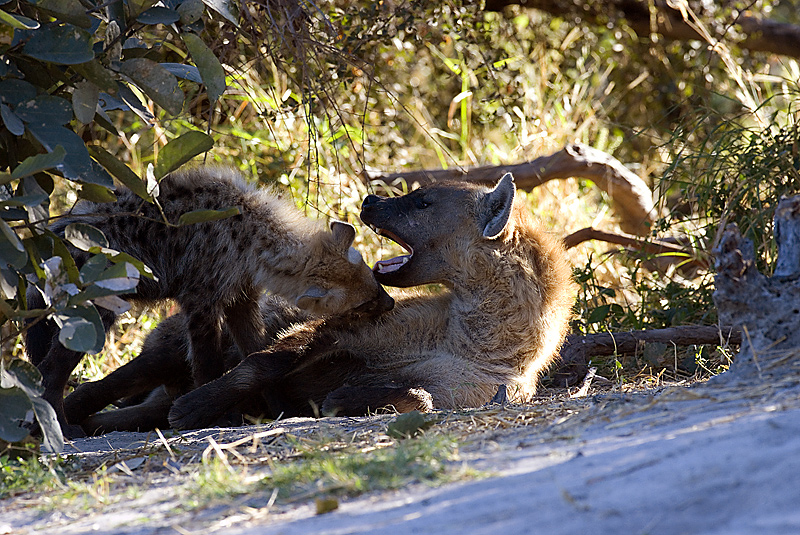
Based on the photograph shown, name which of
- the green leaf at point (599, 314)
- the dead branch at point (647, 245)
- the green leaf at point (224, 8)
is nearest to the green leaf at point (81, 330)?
the green leaf at point (224, 8)

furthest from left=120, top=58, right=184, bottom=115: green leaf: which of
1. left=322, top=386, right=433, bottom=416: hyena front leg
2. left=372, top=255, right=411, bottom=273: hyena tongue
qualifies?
left=372, top=255, right=411, bottom=273: hyena tongue

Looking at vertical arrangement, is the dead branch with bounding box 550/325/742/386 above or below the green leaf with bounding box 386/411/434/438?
below

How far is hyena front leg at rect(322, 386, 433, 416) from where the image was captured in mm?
3369

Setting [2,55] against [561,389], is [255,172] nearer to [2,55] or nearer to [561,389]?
[561,389]

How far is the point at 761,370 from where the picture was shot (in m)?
2.48

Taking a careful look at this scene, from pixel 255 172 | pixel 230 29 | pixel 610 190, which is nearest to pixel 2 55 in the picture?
pixel 230 29

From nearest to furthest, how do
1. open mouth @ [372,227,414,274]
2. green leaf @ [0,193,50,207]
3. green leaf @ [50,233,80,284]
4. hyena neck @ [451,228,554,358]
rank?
1. green leaf @ [0,193,50,207]
2. green leaf @ [50,233,80,284]
3. hyena neck @ [451,228,554,358]
4. open mouth @ [372,227,414,274]

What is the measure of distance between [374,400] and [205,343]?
0.82 m

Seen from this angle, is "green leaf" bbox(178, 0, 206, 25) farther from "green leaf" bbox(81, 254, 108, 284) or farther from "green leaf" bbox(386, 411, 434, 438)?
"green leaf" bbox(386, 411, 434, 438)

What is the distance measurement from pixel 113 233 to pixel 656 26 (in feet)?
15.8

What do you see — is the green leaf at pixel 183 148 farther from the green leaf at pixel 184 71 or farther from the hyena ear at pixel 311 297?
the hyena ear at pixel 311 297

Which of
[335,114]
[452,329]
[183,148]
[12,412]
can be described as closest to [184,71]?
[183,148]

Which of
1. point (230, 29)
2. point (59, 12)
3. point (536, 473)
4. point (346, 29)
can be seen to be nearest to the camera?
point (536, 473)

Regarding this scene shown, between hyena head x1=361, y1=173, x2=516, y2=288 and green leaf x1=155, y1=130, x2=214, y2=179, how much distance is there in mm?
1609
